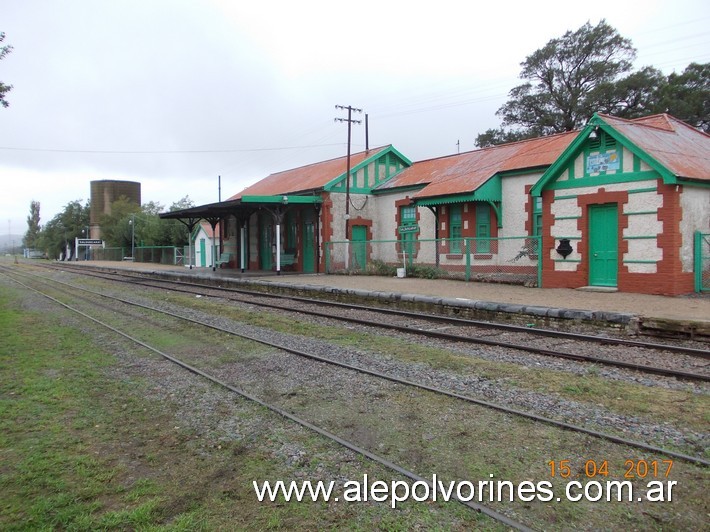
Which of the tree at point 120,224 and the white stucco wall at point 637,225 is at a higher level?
the tree at point 120,224

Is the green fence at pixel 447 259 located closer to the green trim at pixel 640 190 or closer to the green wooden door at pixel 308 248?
the green wooden door at pixel 308 248

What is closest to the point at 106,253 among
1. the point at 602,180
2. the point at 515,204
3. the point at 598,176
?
the point at 515,204

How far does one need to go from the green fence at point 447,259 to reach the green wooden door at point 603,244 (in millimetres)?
1775

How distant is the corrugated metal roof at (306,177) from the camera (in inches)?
1089

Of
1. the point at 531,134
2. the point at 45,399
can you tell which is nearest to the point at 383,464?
the point at 45,399

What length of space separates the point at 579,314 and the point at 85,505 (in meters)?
9.94

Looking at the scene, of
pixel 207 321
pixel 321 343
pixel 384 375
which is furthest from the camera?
pixel 207 321

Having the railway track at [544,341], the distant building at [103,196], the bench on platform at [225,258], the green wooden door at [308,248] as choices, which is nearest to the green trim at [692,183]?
the railway track at [544,341]

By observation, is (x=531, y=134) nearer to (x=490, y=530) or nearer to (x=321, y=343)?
(x=321, y=343)

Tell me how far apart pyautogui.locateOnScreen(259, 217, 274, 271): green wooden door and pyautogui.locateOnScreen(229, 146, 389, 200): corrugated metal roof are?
78.3 inches

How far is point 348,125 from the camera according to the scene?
2666 cm

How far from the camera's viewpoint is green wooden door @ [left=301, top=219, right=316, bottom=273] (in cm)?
2719

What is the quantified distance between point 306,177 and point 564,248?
19020mm

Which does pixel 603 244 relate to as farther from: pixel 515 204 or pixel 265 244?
pixel 265 244
